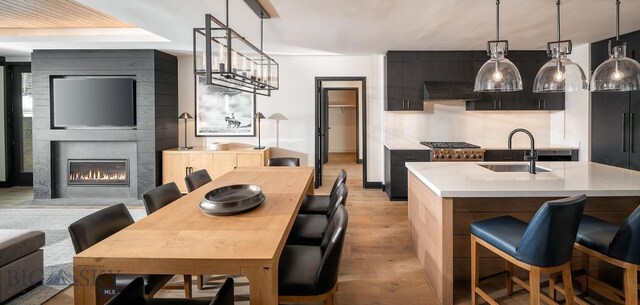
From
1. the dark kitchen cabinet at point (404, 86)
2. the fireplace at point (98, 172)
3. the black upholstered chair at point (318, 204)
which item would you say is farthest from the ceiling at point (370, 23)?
the fireplace at point (98, 172)

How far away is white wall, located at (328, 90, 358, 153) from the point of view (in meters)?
12.2

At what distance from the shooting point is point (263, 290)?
1489 mm

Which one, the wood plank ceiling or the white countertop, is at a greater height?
the wood plank ceiling

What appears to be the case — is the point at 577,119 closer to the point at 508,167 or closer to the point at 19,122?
the point at 508,167

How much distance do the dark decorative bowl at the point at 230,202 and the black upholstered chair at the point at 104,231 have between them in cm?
45

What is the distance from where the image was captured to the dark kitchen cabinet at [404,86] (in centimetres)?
583

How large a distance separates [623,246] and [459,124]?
4354 mm

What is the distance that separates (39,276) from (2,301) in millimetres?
314

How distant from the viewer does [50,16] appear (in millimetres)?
4578

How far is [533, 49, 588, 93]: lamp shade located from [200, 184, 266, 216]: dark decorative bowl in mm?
2275

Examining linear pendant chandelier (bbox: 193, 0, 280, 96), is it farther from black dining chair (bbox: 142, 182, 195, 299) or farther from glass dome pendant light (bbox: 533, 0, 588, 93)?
glass dome pendant light (bbox: 533, 0, 588, 93)

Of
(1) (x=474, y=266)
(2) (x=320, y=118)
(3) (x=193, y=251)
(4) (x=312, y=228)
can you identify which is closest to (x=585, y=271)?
(1) (x=474, y=266)

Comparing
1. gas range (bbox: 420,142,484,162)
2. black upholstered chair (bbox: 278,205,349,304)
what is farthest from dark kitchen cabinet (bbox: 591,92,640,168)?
black upholstered chair (bbox: 278,205,349,304)

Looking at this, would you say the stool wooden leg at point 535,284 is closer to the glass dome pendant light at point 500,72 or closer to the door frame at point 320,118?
the glass dome pendant light at point 500,72
